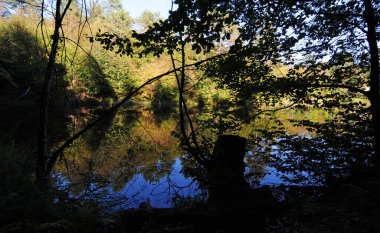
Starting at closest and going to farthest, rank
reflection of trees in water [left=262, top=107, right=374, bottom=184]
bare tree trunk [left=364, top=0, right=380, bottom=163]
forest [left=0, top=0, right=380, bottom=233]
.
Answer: forest [left=0, top=0, right=380, bottom=233], bare tree trunk [left=364, top=0, right=380, bottom=163], reflection of trees in water [left=262, top=107, right=374, bottom=184]

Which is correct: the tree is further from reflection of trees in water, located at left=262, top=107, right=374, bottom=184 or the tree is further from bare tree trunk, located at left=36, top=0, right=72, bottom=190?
bare tree trunk, located at left=36, top=0, right=72, bottom=190

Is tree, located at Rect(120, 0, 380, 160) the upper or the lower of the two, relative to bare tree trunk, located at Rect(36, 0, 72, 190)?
upper

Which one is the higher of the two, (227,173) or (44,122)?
(44,122)

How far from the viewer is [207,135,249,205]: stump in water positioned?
391 cm

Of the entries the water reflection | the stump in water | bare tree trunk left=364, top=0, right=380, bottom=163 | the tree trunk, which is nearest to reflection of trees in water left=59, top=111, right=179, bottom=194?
the water reflection

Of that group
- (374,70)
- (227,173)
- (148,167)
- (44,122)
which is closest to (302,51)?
(374,70)

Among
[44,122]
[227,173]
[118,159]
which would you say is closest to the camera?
[44,122]

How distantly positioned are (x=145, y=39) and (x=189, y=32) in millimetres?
673

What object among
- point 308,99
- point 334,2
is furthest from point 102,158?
point 334,2

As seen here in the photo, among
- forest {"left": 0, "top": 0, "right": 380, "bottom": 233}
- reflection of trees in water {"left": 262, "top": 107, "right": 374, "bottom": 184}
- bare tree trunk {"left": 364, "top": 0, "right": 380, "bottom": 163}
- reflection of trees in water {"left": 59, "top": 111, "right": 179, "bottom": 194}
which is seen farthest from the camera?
reflection of trees in water {"left": 59, "top": 111, "right": 179, "bottom": 194}

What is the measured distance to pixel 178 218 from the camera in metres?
2.84

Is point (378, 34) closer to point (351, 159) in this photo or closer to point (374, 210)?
point (351, 159)

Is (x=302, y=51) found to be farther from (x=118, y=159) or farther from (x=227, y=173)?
(x=118, y=159)

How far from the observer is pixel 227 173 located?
4.11 meters
